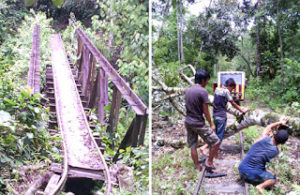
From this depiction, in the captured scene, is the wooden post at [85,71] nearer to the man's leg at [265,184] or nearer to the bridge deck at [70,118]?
the bridge deck at [70,118]

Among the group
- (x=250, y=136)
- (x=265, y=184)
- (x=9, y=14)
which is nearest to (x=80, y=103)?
(x=9, y=14)

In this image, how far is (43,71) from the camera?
175 centimetres

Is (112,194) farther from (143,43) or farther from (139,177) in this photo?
(143,43)

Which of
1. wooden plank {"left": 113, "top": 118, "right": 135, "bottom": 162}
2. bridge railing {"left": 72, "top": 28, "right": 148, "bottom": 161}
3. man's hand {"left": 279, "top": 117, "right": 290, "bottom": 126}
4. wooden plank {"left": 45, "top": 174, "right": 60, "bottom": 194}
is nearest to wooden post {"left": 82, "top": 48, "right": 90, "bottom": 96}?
bridge railing {"left": 72, "top": 28, "right": 148, "bottom": 161}

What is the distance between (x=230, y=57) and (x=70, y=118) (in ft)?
4.43

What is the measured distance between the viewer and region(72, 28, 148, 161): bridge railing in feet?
4.77

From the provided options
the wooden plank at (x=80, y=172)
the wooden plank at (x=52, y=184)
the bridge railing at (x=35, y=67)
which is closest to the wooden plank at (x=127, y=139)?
the wooden plank at (x=80, y=172)

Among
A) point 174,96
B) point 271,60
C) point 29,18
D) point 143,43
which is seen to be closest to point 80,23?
point 29,18

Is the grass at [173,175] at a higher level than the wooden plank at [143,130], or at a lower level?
lower

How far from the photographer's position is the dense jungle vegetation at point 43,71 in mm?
1452

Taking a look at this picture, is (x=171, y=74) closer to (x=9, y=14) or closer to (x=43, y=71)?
(x=43, y=71)

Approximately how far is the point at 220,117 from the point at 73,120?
1.33 m

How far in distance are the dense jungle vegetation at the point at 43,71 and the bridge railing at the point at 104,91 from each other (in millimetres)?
51

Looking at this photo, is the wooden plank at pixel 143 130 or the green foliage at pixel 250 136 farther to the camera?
the green foliage at pixel 250 136
